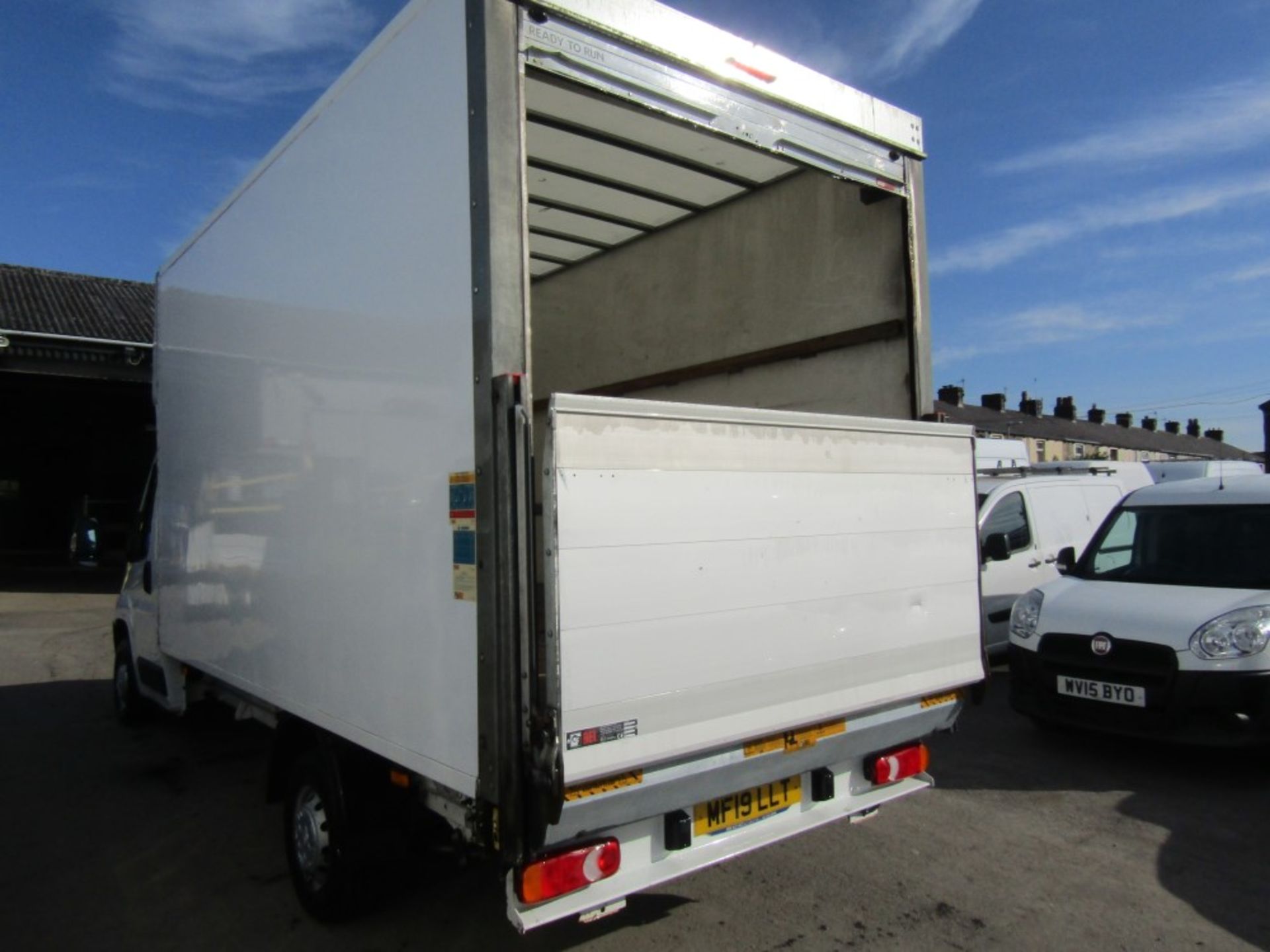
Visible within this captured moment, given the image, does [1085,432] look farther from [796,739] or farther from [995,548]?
[796,739]

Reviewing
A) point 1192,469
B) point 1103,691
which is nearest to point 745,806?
point 1103,691

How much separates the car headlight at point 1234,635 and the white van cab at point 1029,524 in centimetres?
252

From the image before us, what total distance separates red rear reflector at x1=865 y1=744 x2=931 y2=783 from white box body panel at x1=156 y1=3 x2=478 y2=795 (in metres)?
1.77

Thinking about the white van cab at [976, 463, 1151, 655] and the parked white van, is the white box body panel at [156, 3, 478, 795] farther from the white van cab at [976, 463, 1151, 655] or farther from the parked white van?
the parked white van

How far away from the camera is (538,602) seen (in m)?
2.88

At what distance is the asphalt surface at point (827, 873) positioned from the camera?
11.6ft

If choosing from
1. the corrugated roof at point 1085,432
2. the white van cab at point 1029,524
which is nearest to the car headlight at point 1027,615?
the white van cab at point 1029,524

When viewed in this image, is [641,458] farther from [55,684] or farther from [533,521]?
[55,684]

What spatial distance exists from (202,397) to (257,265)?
118 centimetres

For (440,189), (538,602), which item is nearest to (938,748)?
(538,602)

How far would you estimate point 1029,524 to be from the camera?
28.2 ft

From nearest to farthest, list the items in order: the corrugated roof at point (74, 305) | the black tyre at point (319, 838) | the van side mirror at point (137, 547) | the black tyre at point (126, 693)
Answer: the black tyre at point (319, 838), the van side mirror at point (137, 547), the black tyre at point (126, 693), the corrugated roof at point (74, 305)

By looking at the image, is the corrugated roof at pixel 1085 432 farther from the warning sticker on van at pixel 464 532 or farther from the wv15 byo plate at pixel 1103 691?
the warning sticker on van at pixel 464 532

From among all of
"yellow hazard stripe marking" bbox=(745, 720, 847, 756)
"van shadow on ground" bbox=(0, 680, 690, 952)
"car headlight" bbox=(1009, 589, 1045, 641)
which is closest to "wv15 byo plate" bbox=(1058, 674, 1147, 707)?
"car headlight" bbox=(1009, 589, 1045, 641)
